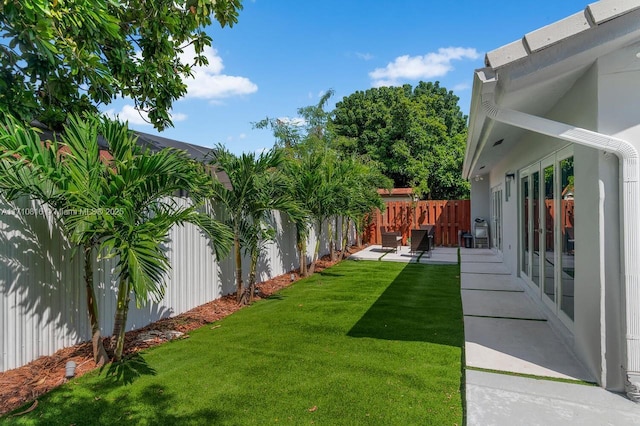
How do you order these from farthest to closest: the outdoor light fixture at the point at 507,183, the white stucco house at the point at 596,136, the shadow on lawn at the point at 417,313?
the outdoor light fixture at the point at 507,183 → the shadow on lawn at the point at 417,313 → the white stucco house at the point at 596,136

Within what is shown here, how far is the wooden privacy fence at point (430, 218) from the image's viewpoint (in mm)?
16297

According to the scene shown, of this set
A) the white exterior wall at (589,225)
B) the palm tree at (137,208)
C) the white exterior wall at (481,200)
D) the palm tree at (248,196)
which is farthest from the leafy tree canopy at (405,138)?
the palm tree at (137,208)

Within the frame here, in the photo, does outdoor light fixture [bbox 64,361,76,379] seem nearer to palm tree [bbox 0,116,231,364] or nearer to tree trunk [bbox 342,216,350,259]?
palm tree [bbox 0,116,231,364]

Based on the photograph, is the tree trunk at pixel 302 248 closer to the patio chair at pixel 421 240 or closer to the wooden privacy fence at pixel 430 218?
the patio chair at pixel 421 240

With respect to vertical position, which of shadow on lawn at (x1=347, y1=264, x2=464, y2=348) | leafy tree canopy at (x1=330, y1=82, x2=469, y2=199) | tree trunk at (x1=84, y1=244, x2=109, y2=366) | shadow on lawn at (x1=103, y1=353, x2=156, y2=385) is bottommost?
shadow on lawn at (x1=103, y1=353, x2=156, y2=385)

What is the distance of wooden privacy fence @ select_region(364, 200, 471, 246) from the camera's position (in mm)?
16297

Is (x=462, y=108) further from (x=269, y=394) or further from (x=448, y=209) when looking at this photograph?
(x=269, y=394)

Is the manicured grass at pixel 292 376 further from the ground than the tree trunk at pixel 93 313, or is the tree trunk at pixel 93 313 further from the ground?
the tree trunk at pixel 93 313

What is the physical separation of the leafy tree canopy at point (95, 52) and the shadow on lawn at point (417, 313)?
15.4 ft

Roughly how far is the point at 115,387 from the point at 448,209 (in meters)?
15.3

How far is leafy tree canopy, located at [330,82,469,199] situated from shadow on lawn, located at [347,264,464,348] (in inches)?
499

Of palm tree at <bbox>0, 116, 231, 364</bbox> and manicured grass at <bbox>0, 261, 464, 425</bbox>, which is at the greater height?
palm tree at <bbox>0, 116, 231, 364</bbox>

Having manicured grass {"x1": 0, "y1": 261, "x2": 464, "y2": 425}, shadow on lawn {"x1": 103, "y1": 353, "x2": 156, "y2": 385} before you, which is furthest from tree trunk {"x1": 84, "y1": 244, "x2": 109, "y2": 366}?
manicured grass {"x1": 0, "y1": 261, "x2": 464, "y2": 425}

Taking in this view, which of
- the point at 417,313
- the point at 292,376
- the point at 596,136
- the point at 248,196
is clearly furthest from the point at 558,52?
the point at 248,196
